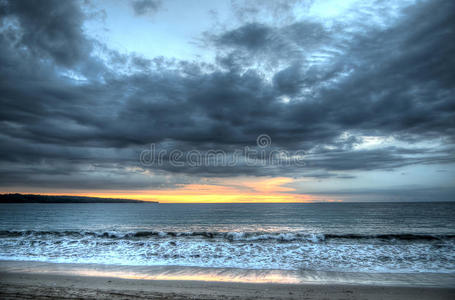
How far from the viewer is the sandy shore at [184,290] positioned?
8.73m

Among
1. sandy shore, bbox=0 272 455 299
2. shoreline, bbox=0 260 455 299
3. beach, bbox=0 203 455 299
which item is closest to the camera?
sandy shore, bbox=0 272 455 299

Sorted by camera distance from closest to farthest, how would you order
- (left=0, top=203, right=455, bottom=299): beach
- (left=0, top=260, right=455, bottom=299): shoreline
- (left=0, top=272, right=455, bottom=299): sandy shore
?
(left=0, top=272, right=455, bottom=299): sandy shore → (left=0, top=260, right=455, bottom=299): shoreline → (left=0, top=203, right=455, bottom=299): beach

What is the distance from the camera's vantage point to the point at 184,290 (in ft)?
31.1

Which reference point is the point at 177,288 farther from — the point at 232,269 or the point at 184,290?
the point at 232,269

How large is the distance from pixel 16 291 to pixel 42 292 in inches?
41.6

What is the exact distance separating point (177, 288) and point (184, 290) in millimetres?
452

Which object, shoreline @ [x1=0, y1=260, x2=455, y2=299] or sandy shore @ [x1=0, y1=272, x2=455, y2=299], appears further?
shoreline @ [x1=0, y1=260, x2=455, y2=299]

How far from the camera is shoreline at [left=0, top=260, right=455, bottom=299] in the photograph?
29.0 feet

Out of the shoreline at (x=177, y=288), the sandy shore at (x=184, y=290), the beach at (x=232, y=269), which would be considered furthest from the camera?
the beach at (x=232, y=269)

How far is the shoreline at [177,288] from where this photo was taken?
883 centimetres

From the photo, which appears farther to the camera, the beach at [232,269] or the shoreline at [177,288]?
the beach at [232,269]

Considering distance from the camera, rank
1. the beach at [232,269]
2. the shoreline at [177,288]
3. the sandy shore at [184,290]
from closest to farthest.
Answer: the sandy shore at [184,290], the shoreline at [177,288], the beach at [232,269]

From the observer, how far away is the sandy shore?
8.73 metres

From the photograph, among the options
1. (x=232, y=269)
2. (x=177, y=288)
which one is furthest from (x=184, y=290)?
(x=232, y=269)
